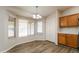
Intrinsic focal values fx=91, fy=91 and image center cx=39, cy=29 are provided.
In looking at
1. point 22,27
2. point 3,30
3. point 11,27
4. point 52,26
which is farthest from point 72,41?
point 3,30

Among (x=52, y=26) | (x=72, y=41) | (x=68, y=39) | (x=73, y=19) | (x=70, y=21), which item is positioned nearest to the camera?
(x=52, y=26)

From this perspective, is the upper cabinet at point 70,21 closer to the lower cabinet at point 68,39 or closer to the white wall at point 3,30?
the lower cabinet at point 68,39

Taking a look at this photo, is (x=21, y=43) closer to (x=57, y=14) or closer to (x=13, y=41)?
(x=13, y=41)

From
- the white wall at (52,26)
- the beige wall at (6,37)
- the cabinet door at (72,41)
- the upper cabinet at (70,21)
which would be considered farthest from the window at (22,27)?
the cabinet door at (72,41)

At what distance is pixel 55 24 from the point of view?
107 inches

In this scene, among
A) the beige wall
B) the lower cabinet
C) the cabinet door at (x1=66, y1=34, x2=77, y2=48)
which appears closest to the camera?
the beige wall

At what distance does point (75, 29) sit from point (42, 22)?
130cm

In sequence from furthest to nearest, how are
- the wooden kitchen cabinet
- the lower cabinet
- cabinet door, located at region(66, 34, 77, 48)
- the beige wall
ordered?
the wooden kitchen cabinet < cabinet door, located at region(66, 34, 77, 48) < the lower cabinet < the beige wall

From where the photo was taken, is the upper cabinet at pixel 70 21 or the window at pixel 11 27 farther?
the upper cabinet at pixel 70 21

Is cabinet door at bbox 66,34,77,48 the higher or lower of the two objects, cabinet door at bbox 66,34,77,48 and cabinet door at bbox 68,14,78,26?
the lower

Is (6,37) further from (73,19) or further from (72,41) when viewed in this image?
(73,19)

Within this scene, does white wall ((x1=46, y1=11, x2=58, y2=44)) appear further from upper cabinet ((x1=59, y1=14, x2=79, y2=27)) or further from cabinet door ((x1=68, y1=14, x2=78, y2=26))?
cabinet door ((x1=68, y1=14, x2=78, y2=26))

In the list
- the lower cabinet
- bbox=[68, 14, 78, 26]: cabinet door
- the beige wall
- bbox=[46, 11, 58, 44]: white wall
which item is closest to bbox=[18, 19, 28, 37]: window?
the beige wall

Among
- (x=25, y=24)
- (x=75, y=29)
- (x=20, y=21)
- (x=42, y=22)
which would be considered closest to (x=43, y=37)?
(x=42, y=22)
